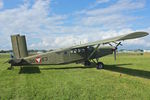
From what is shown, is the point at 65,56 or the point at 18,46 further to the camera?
the point at 65,56

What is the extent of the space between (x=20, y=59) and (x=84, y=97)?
10310 millimetres

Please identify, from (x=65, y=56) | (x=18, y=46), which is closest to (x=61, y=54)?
(x=65, y=56)

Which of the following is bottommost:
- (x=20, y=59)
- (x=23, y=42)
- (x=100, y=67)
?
(x=100, y=67)

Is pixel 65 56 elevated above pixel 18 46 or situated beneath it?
situated beneath

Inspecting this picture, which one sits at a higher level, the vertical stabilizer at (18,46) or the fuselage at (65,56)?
the vertical stabilizer at (18,46)

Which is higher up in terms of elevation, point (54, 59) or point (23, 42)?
point (23, 42)

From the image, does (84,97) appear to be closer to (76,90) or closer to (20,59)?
(76,90)

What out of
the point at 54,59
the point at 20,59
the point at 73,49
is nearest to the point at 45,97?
the point at 20,59

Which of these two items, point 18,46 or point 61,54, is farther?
point 61,54

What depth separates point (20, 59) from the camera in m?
16.5

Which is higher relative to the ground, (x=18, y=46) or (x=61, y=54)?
(x=18, y=46)

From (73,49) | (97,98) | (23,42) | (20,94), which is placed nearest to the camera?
(97,98)

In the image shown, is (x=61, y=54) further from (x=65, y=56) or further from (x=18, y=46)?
(x=18, y=46)

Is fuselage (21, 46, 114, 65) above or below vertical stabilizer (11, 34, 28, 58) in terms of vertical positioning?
below
